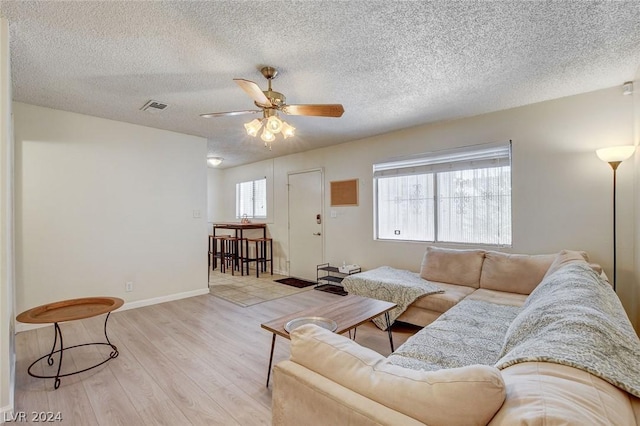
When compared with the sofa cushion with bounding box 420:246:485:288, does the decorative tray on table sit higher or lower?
lower

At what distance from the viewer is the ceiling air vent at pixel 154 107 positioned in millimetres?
3164

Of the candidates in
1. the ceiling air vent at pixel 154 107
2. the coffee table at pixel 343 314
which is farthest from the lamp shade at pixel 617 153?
the ceiling air vent at pixel 154 107

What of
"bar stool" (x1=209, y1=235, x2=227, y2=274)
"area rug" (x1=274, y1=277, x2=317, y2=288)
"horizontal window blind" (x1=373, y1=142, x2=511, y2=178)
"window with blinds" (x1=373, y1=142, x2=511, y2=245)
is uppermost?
"horizontal window blind" (x1=373, y1=142, x2=511, y2=178)

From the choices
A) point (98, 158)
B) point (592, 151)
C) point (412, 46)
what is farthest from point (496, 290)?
point (98, 158)

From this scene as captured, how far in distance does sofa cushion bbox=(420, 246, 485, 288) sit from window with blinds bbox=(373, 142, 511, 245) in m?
0.44

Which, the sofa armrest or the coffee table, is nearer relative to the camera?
the sofa armrest

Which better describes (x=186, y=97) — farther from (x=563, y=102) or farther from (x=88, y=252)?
(x=563, y=102)

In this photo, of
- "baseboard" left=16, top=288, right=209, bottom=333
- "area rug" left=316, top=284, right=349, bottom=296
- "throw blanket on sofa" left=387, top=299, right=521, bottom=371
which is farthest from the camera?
"area rug" left=316, top=284, right=349, bottom=296

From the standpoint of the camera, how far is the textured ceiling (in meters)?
1.74

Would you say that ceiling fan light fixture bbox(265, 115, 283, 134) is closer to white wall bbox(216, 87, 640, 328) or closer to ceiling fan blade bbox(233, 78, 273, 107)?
ceiling fan blade bbox(233, 78, 273, 107)

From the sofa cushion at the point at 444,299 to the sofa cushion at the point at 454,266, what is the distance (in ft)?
0.53

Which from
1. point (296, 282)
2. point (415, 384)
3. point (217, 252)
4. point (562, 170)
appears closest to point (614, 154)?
point (562, 170)

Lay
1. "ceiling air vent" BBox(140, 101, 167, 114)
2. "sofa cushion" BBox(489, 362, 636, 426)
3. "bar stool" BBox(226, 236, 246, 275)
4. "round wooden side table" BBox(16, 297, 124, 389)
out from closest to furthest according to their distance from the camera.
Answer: "sofa cushion" BBox(489, 362, 636, 426) < "round wooden side table" BBox(16, 297, 124, 389) < "ceiling air vent" BBox(140, 101, 167, 114) < "bar stool" BBox(226, 236, 246, 275)

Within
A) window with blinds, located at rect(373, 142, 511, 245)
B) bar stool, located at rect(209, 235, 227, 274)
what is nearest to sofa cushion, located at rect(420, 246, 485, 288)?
window with blinds, located at rect(373, 142, 511, 245)
